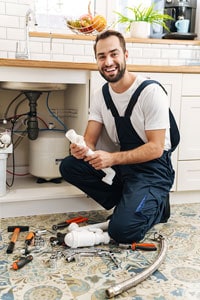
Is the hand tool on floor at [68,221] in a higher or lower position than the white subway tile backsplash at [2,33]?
lower

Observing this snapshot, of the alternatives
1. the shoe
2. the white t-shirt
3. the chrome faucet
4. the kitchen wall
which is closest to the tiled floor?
the shoe

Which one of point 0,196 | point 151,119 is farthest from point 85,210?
point 151,119

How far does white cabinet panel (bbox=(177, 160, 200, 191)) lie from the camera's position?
218cm

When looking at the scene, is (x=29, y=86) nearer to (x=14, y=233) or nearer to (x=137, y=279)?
(x=14, y=233)

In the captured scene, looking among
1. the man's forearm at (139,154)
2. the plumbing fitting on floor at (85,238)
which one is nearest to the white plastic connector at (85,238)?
the plumbing fitting on floor at (85,238)

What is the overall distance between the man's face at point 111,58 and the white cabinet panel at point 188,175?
29.2 inches

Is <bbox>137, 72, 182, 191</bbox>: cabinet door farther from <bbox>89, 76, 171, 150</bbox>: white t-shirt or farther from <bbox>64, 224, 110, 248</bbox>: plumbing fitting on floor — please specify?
<bbox>64, 224, 110, 248</bbox>: plumbing fitting on floor

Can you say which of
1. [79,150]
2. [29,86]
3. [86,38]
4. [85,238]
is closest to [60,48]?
[86,38]

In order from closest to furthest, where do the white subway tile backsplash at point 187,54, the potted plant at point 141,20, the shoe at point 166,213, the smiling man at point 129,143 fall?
the smiling man at point 129,143, the shoe at point 166,213, the potted plant at point 141,20, the white subway tile backsplash at point 187,54

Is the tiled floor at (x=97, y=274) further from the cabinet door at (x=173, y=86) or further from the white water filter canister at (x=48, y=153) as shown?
the cabinet door at (x=173, y=86)

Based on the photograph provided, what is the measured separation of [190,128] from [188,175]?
28cm

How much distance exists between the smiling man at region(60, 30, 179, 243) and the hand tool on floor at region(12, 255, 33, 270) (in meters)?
0.37

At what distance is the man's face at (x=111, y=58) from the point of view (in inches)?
66.4

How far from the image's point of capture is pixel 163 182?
5.87 feet
